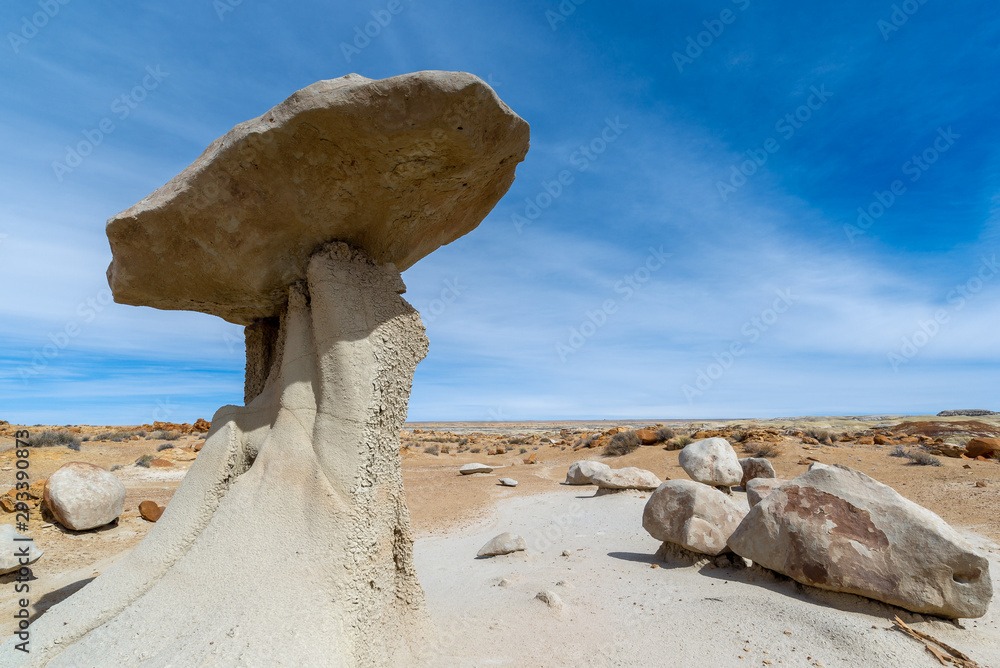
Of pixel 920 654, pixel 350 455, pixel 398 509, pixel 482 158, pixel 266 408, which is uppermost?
pixel 482 158

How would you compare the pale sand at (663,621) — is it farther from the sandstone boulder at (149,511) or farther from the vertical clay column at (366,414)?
the sandstone boulder at (149,511)

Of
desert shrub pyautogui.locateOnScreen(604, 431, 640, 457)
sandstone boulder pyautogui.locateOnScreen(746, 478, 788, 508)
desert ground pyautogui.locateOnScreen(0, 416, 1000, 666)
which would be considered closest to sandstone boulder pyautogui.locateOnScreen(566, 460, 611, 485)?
desert ground pyautogui.locateOnScreen(0, 416, 1000, 666)

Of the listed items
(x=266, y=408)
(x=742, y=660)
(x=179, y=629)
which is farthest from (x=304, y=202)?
(x=742, y=660)

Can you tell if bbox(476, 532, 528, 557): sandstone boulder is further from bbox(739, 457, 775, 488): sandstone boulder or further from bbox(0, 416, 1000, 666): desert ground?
bbox(739, 457, 775, 488): sandstone boulder

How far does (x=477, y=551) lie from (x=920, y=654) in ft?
17.4

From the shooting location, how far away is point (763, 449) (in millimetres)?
14336

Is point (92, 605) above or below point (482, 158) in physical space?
below

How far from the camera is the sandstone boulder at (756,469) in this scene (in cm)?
957

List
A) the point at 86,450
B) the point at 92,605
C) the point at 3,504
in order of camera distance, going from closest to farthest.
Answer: the point at 92,605 < the point at 3,504 < the point at 86,450

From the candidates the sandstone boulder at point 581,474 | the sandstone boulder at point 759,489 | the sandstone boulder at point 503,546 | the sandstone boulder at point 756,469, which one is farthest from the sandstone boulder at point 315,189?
the sandstone boulder at point 581,474

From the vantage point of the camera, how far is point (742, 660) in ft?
11.4

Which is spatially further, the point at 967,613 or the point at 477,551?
the point at 477,551

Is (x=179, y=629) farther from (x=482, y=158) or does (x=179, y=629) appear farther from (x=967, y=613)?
(x=967, y=613)

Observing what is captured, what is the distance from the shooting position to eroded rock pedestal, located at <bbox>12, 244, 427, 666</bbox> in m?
2.80
